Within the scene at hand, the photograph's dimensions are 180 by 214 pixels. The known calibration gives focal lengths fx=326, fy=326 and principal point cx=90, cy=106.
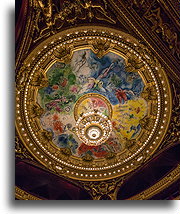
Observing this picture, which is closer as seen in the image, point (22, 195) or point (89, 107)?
point (22, 195)

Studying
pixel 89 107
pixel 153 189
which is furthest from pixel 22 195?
pixel 153 189

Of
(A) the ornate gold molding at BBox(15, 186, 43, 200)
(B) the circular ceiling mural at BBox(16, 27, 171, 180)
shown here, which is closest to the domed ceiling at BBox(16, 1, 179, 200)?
(B) the circular ceiling mural at BBox(16, 27, 171, 180)

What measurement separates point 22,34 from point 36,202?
2493 mm

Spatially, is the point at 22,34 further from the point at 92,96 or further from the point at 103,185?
the point at 103,185

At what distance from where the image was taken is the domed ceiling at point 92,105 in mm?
4980

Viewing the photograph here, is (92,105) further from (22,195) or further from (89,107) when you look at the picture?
(22,195)

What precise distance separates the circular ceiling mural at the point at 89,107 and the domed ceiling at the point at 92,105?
15mm

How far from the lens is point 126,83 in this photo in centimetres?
527

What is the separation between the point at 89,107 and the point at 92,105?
0.07 meters

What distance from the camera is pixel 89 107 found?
209 inches

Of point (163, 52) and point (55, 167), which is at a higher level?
point (163, 52)

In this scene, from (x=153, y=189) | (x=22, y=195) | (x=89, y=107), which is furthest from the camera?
(x=89, y=107)

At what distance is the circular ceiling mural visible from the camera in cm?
506

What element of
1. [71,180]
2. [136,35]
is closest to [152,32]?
[136,35]
